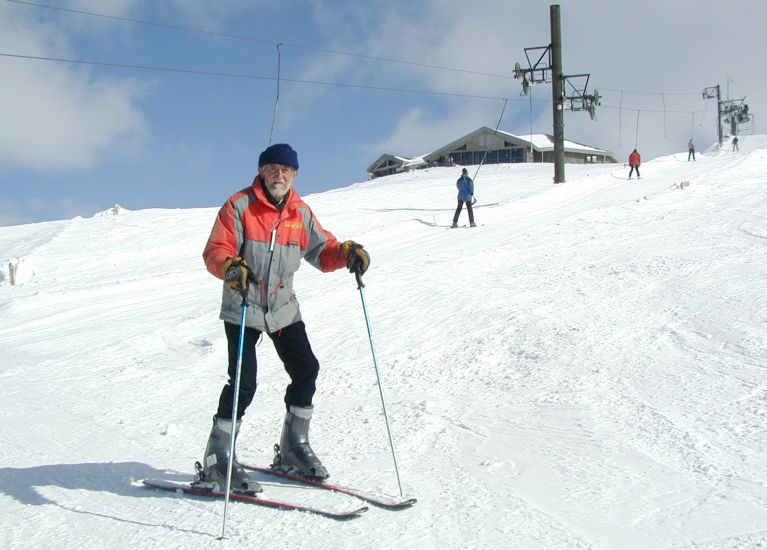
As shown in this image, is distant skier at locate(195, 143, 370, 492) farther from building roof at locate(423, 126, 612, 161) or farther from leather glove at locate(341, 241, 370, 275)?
building roof at locate(423, 126, 612, 161)

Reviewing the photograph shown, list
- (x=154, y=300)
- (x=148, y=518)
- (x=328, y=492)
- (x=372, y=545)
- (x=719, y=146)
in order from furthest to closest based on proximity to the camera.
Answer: (x=719, y=146) → (x=154, y=300) → (x=328, y=492) → (x=148, y=518) → (x=372, y=545)

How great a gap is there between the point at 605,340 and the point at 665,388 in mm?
1219

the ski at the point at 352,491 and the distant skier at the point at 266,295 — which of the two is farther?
the distant skier at the point at 266,295

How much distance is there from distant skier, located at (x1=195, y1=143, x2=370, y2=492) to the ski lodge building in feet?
167

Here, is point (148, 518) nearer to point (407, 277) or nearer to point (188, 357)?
point (188, 357)

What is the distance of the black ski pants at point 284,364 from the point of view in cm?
378

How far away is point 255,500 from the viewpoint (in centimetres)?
360

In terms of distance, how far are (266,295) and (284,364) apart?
1.45 feet

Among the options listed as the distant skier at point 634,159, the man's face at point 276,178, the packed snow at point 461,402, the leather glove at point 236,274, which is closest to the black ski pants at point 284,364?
the leather glove at point 236,274

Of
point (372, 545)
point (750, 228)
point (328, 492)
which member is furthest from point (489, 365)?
point (750, 228)

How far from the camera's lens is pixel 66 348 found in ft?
26.7

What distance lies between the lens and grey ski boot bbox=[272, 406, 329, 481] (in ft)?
12.8

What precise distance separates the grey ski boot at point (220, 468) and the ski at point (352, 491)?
0.28 m

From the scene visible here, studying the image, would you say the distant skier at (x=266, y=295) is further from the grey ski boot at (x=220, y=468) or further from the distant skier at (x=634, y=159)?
the distant skier at (x=634, y=159)
